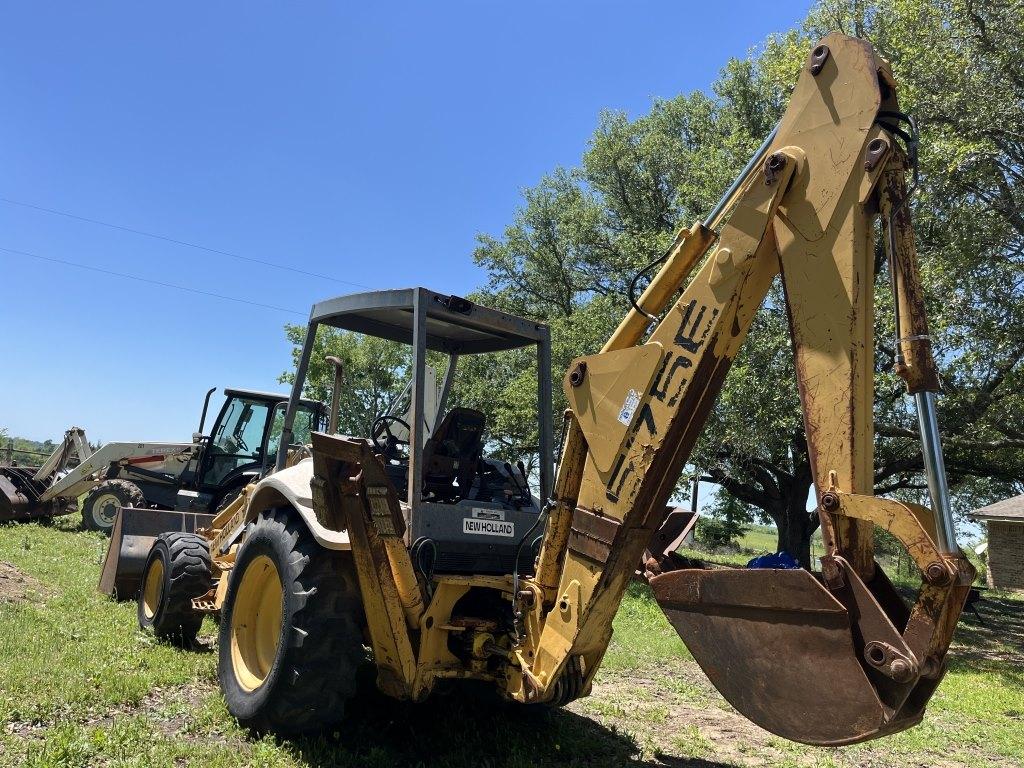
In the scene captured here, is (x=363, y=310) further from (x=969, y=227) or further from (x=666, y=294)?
(x=969, y=227)

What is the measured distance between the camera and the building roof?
20844 millimetres

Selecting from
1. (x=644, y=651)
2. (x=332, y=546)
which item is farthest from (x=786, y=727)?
(x=644, y=651)

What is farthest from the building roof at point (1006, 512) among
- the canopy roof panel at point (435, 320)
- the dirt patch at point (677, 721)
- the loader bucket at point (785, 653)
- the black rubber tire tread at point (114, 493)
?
the loader bucket at point (785, 653)

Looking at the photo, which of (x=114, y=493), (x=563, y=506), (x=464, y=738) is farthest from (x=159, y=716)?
(x=114, y=493)

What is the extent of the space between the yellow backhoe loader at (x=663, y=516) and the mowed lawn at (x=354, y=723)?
0.37 metres

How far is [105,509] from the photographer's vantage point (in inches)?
519

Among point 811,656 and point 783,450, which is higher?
point 783,450

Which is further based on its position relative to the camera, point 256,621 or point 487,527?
point 256,621

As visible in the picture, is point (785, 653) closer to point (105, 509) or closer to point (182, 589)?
point (182, 589)

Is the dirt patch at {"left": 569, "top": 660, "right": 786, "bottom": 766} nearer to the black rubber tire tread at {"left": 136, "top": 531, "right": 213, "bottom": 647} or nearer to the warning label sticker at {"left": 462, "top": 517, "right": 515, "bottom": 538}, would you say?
the warning label sticker at {"left": 462, "top": 517, "right": 515, "bottom": 538}

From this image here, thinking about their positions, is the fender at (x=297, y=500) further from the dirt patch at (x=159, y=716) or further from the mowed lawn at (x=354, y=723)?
the dirt patch at (x=159, y=716)

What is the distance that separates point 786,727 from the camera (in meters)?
2.84

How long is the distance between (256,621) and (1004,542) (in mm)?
25040

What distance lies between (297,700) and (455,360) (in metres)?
2.67
